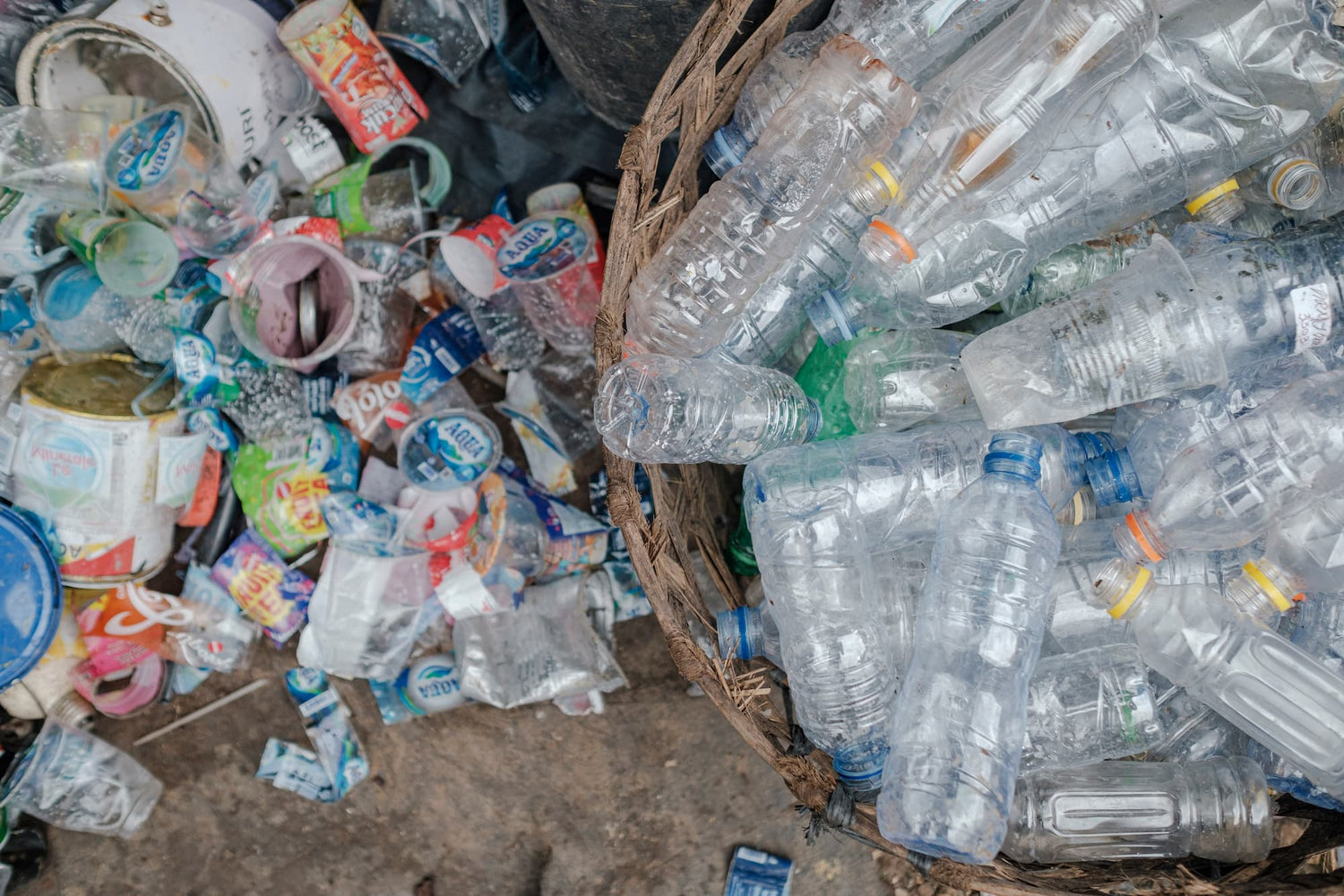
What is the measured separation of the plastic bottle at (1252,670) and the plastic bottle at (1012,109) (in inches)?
25.7

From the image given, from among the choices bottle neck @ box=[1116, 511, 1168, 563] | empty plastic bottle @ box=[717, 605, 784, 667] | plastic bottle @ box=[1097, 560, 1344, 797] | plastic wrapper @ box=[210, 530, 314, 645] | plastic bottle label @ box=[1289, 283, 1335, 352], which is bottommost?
plastic wrapper @ box=[210, 530, 314, 645]

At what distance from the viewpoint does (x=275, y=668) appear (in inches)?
89.1

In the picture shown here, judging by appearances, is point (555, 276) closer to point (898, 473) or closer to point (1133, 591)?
point (898, 473)

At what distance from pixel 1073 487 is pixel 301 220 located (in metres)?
1.70

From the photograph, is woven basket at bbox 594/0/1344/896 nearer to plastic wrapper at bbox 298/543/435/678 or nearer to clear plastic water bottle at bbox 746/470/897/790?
clear plastic water bottle at bbox 746/470/897/790

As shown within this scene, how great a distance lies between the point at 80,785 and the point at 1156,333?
2464 millimetres

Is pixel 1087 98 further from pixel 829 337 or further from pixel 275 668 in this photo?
pixel 275 668

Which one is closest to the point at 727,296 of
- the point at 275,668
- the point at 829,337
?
the point at 829,337

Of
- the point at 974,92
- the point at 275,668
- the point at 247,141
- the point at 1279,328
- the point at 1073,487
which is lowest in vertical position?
the point at 275,668

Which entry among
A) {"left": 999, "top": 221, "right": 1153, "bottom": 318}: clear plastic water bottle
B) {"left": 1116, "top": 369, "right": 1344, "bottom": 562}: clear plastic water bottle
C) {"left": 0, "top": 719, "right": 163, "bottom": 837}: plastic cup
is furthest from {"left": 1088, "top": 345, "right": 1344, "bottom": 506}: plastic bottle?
{"left": 0, "top": 719, "right": 163, "bottom": 837}: plastic cup

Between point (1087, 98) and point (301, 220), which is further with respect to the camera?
point (301, 220)

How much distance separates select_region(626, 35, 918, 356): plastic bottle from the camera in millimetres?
1469

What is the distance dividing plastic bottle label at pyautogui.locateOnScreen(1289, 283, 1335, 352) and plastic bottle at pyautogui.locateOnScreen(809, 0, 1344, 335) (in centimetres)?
23

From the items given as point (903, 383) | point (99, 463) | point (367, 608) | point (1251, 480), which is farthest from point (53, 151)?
point (1251, 480)
